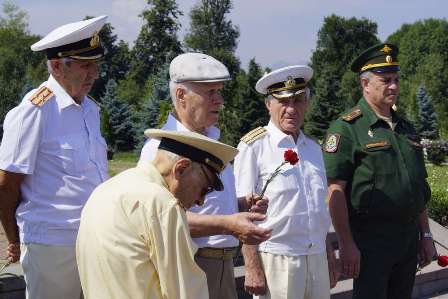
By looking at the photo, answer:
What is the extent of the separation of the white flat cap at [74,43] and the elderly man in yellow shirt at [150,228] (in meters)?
1.34

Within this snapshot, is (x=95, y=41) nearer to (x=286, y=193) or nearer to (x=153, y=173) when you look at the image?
(x=286, y=193)

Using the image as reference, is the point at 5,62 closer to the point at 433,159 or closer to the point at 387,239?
the point at 433,159

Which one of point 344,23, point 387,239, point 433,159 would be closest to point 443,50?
point 344,23

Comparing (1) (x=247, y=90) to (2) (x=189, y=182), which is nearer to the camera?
(2) (x=189, y=182)

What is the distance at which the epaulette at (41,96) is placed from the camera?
330cm

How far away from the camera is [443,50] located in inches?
2790

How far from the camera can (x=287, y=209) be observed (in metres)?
3.70

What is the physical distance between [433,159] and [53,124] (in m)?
24.3

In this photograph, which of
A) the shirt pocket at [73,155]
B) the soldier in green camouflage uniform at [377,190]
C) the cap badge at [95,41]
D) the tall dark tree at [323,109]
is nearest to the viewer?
the shirt pocket at [73,155]

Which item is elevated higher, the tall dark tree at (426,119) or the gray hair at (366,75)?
the gray hair at (366,75)

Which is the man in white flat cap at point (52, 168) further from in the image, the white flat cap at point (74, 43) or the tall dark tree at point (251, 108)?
the tall dark tree at point (251, 108)

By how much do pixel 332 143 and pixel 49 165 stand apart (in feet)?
6.09

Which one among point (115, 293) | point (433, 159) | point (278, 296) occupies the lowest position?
point (433, 159)

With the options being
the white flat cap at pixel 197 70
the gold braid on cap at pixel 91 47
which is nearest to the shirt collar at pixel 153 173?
the white flat cap at pixel 197 70
